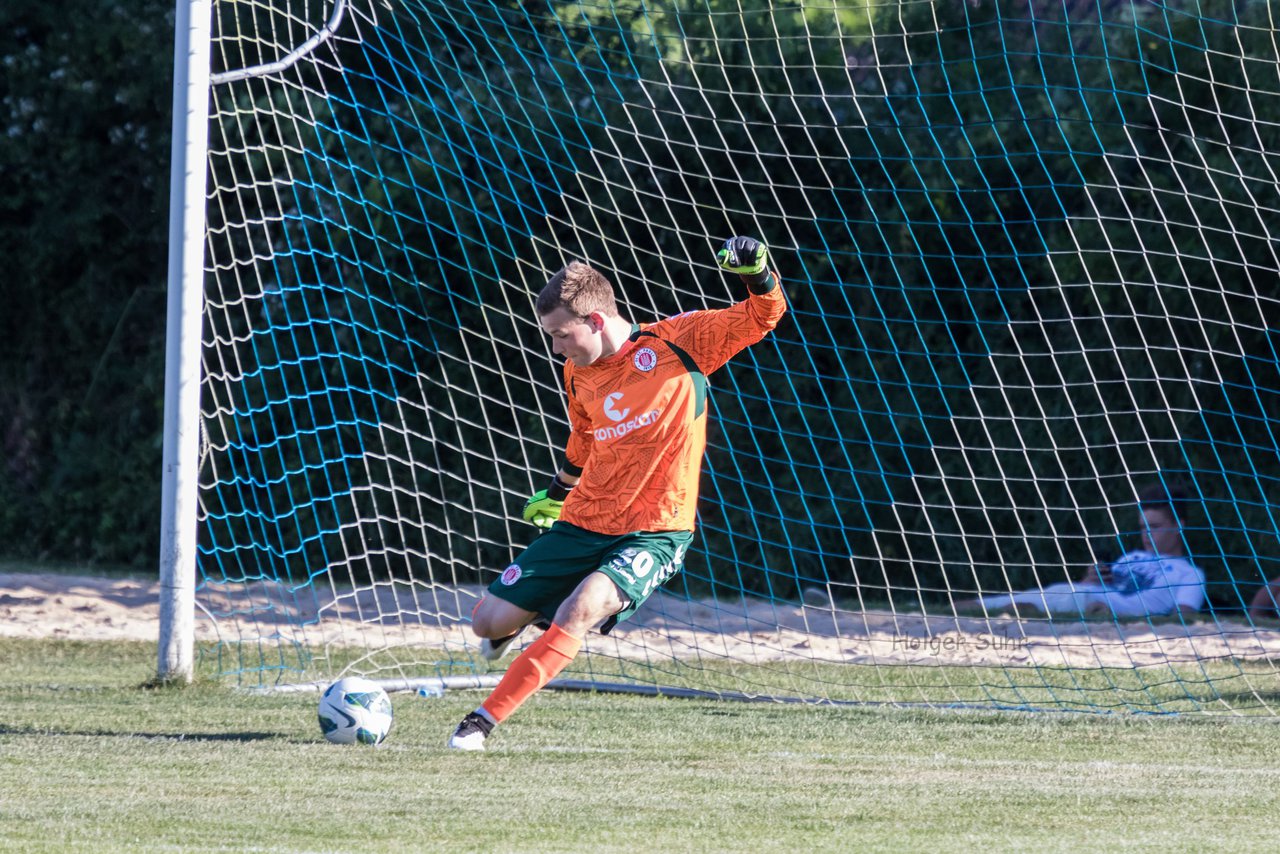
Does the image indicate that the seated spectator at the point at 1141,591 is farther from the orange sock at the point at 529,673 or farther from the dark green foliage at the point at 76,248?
the dark green foliage at the point at 76,248

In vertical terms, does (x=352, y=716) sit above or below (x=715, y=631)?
above

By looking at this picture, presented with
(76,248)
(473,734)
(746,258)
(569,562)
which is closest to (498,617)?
(569,562)

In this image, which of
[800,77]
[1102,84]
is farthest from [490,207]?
[1102,84]

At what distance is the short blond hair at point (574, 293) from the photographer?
4883mm

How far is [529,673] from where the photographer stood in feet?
15.5

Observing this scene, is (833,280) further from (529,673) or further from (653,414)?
(529,673)

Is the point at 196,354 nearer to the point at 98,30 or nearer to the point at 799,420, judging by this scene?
the point at 799,420

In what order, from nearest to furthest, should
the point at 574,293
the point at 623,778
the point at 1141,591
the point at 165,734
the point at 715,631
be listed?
the point at 623,778
the point at 574,293
the point at 165,734
the point at 715,631
the point at 1141,591

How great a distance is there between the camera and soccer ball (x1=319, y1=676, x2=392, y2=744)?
15.7 feet

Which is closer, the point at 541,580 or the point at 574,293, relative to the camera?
the point at 574,293

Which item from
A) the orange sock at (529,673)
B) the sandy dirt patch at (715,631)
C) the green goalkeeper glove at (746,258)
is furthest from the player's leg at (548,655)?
the sandy dirt patch at (715,631)

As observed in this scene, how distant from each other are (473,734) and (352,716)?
391 millimetres

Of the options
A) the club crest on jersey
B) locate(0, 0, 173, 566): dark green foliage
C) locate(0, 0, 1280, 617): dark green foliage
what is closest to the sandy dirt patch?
locate(0, 0, 1280, 617): dark green foliage

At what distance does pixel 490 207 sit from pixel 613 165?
3.08ft
